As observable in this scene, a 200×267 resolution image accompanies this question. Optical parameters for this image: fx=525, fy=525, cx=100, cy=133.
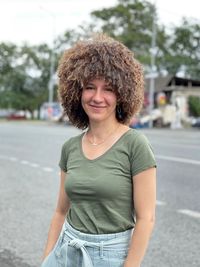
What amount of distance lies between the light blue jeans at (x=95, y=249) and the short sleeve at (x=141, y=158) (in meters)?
0.30

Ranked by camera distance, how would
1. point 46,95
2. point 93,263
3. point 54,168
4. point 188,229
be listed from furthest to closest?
point 46,95 < point 54,168 < point 188,229 < point 93,263

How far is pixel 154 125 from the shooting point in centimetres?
4484

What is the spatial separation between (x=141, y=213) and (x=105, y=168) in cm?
25

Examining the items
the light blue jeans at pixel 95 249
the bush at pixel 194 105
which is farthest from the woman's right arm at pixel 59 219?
the bush at pixel 194 105

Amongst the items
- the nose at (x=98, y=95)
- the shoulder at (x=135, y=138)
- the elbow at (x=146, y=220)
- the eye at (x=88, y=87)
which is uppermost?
the eye at (x=88, y=87)

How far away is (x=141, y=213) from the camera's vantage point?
90.8 inches

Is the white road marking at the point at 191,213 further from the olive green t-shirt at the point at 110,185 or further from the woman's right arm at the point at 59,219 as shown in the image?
the olive green t-shirt at the point at 110,185

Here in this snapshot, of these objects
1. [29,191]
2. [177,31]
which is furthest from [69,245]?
[177,31]

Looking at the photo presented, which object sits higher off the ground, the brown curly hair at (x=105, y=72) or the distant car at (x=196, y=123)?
the brown curly hair at (x=105, y=72)

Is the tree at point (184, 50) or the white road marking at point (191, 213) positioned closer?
the white road marking at point (191, 213)

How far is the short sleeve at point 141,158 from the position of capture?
229 centimetres

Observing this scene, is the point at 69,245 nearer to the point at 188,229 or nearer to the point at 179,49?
the point at 188,229

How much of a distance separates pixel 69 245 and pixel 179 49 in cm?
7144

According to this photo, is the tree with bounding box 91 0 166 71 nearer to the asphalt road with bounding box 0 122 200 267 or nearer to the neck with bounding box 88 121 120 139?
the asphalt road with bounding box 0 122 200 267
